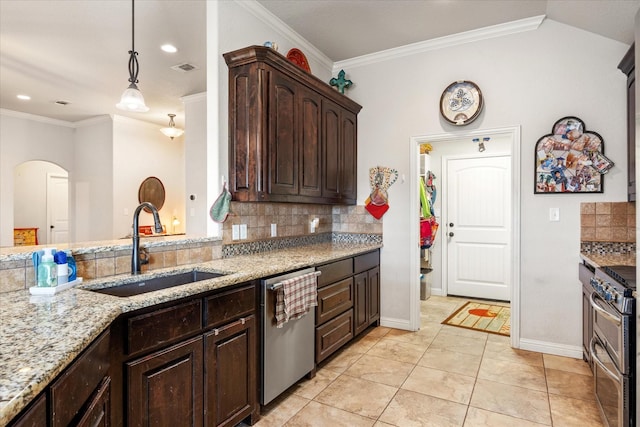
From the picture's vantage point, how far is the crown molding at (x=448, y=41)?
3.22 meters

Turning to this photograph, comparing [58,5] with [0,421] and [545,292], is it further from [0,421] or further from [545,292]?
[545,292]

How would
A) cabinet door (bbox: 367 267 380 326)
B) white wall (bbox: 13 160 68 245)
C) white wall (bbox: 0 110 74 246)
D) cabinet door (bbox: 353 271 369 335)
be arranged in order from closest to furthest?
cabinet door (bbox: 353 271 369 335)
cabinet door (bbox: 367 267 380 326)
white wall (bbox: 0 110 74 246)
white wall (bbox: 13 160 68 245)

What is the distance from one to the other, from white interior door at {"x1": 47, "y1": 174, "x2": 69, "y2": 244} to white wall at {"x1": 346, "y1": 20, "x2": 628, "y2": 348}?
25.2 feet

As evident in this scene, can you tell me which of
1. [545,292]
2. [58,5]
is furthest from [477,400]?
[58,5]

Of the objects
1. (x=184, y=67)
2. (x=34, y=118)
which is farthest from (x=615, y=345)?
(x=34, y=118)

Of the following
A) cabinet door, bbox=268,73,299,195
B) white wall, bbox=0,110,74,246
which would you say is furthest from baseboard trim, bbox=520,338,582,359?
white wall, bbox=0,110,74,246

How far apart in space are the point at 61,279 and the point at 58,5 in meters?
2.60

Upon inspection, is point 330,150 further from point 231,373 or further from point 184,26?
point 231,373

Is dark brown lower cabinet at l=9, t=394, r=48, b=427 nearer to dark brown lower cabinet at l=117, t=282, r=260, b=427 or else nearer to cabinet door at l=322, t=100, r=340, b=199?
dark brown lower cabinet at l=117, t=282, r=260, b=427

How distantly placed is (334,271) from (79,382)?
2.04 metres

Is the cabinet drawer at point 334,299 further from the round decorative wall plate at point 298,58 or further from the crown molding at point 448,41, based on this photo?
the crown molding at point 448,41

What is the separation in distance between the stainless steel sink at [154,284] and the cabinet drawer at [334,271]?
0.86 metres

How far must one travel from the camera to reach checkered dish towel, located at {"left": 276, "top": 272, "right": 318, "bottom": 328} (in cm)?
225

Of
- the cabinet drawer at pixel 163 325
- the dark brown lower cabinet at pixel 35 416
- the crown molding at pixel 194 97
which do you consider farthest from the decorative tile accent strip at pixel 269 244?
the crown molding at pixel 194 97
